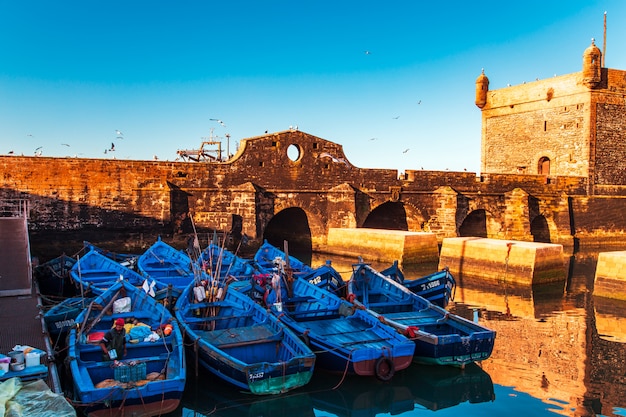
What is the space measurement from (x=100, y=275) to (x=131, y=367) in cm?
752

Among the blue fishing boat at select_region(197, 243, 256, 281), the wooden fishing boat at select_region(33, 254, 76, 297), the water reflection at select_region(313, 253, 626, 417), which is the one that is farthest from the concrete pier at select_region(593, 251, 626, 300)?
the wooden fishing boat at select_region(33, 254, 76, 297)

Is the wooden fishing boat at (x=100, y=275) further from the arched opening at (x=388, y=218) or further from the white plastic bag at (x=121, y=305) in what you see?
the arched opening at (x=388, y=218)

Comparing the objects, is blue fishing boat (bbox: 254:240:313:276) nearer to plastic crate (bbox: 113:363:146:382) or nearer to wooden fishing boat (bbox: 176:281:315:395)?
wooden fishing boat (bbox: 176:281:315:395)

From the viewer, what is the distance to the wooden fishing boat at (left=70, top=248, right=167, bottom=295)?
12742 millimetres

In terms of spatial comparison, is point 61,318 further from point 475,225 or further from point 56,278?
point 475,225

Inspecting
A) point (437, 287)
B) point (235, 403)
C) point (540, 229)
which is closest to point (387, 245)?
point (437, 287)

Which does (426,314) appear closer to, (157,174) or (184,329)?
(184,329)

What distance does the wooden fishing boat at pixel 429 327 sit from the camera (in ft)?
30.5

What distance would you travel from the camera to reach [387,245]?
22.3 metres

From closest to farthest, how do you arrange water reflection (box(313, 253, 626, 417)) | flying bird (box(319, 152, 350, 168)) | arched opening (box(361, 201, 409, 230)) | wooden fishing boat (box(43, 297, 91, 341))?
water reflection (box(313, 253, 626, 417)), wooden fishing boat (box(43, 297, 91, 341)), flying bird (box(319, 152, 350, 168)), arched opening (box(361, 201, 409, 230))

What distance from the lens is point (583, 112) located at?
30.3m

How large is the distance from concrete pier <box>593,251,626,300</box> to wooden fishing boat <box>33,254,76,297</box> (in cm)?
1445

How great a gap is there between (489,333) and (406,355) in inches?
61.7

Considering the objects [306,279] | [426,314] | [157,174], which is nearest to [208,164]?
[157,174]
